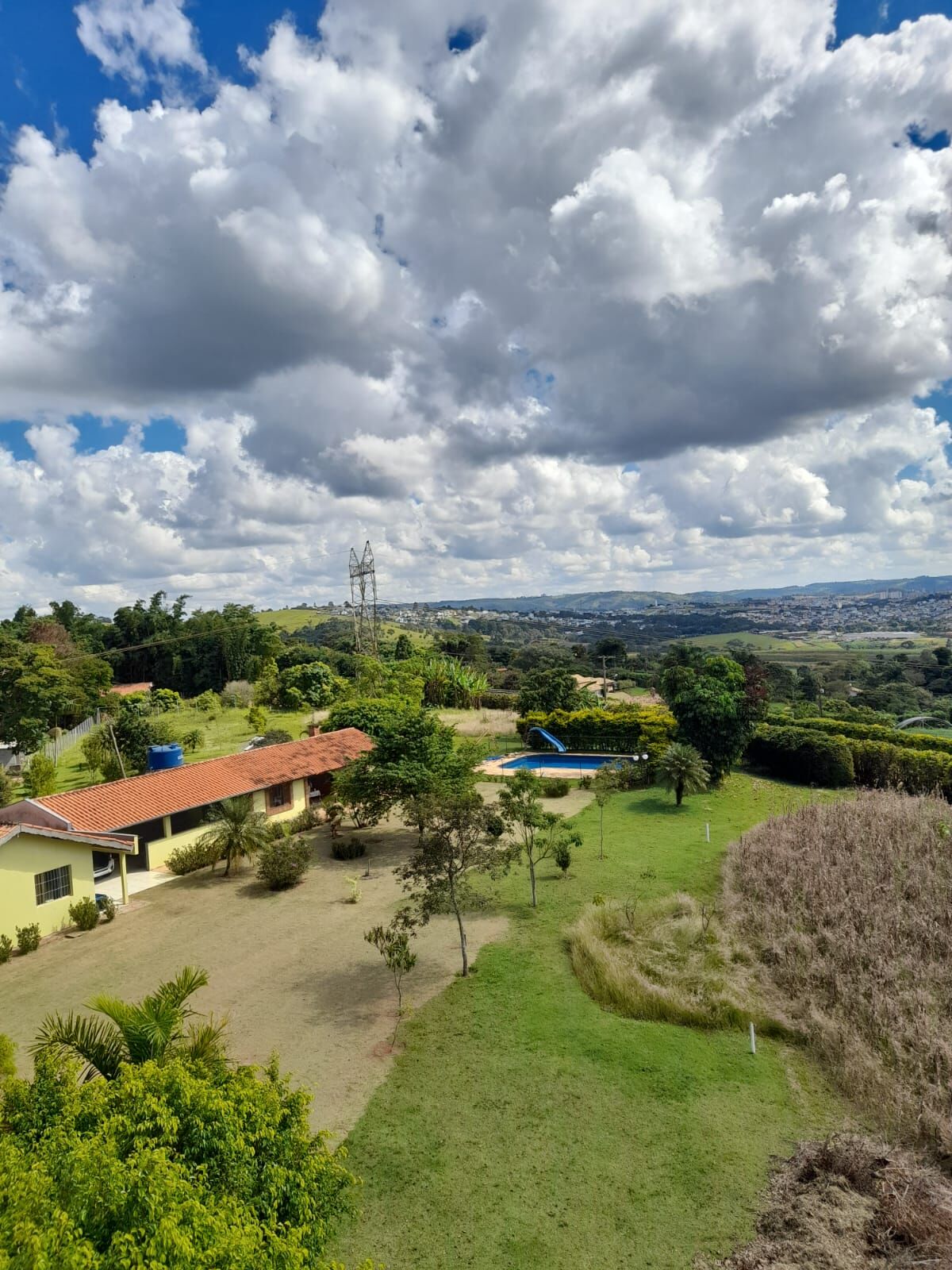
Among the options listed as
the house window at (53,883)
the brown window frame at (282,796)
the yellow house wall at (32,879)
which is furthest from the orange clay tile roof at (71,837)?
the brown window frame at (282,796)

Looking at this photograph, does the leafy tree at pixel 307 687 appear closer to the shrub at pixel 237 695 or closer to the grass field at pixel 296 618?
the shrub at pixel 237 695

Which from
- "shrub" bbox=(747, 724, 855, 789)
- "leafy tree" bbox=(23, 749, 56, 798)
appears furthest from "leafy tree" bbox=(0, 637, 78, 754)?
"shrub" bbox=(747, 724, 855, 789)

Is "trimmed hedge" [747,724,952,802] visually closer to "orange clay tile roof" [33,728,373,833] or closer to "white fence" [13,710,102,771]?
"orange clay tile roof" [33,728,373,833]

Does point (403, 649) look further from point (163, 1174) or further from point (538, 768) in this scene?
point (163, 1174)

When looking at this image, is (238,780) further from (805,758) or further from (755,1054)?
(805,758)

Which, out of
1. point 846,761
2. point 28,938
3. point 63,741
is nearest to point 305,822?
point 28,938
